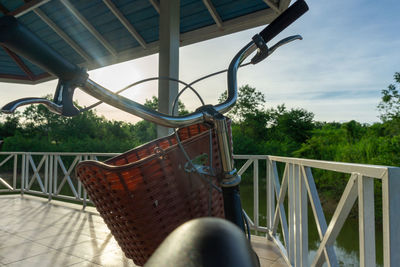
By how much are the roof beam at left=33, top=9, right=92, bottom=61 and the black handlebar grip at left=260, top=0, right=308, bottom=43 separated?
315cm

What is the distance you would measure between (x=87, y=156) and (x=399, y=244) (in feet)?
11.9

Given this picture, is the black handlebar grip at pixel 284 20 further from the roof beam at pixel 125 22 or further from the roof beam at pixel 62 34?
the roof beam at pixel 62 34

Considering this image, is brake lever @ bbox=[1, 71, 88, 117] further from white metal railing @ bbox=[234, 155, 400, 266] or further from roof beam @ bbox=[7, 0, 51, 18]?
roof beam @ bbox=[7, 0, 51, 18]

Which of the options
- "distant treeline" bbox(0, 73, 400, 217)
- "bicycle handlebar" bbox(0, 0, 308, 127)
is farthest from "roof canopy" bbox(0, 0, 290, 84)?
"distant treeline" bbox(0, 73, 400, 217)

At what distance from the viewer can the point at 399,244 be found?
0.56 meters

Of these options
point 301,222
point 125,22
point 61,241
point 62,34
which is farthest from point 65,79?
point 62,34

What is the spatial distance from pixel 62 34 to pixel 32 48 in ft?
11.2

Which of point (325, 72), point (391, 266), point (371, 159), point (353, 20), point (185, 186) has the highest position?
point (353, 20)

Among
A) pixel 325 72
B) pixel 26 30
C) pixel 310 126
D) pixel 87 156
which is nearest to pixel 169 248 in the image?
pixel 26 30

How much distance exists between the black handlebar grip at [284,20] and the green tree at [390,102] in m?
17.1

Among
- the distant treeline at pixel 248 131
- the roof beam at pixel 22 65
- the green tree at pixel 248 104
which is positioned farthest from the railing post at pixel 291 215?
the green tree at pixel 248 104

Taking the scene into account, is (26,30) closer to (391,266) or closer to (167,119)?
(167,119)

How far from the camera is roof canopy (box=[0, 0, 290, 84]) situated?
8.43ft

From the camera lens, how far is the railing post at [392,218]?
563 millimetres
